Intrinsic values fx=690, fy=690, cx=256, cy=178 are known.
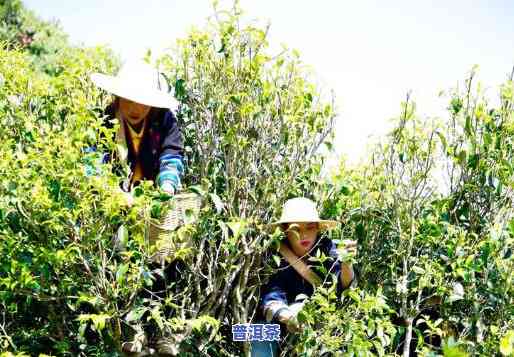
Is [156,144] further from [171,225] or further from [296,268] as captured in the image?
[296,268]

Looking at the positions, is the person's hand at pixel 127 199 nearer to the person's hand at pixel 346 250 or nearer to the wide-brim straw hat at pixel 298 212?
the wide-brim straw hat at pixel 298 212

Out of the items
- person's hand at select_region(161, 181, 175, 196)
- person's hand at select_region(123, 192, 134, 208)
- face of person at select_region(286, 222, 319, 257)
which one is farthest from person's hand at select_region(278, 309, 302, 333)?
person's hand at select_region(123, 192, 134, 208)

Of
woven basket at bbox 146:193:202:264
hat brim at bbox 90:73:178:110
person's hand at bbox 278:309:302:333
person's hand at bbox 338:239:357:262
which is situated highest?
hat brim at bbox 90:73:178:110

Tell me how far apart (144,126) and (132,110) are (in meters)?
0.12

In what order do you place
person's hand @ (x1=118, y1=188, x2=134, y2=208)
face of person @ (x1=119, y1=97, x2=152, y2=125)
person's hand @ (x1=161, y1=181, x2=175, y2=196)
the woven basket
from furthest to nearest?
face of person @ (x1=119, y1=97, x2=152, y2=125), person's hand @ (x1=161, y1=181, x2=175, y2=196), the woven basket, person's hand @ (x1=118, y1=188, x2=134, y2=208)

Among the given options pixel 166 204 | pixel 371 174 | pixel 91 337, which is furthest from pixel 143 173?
pixel 371 174

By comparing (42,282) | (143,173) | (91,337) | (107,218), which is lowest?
(91,337)

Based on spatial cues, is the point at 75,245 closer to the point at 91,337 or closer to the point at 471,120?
the point at 91,337

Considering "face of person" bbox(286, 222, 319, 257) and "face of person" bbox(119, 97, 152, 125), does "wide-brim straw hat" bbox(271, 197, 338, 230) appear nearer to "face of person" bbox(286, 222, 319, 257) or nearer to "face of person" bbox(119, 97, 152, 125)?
"face of person" bbox(286, 222, 319, 257)

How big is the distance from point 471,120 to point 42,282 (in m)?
2.48

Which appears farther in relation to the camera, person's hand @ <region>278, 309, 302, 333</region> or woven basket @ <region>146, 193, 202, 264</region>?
person's hand @ <region>278, 309, 302, 333</region>

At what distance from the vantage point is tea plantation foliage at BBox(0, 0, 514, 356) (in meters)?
3.08

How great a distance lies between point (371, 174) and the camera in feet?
13.6

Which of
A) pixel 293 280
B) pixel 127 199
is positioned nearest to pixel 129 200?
pixel 127 199
